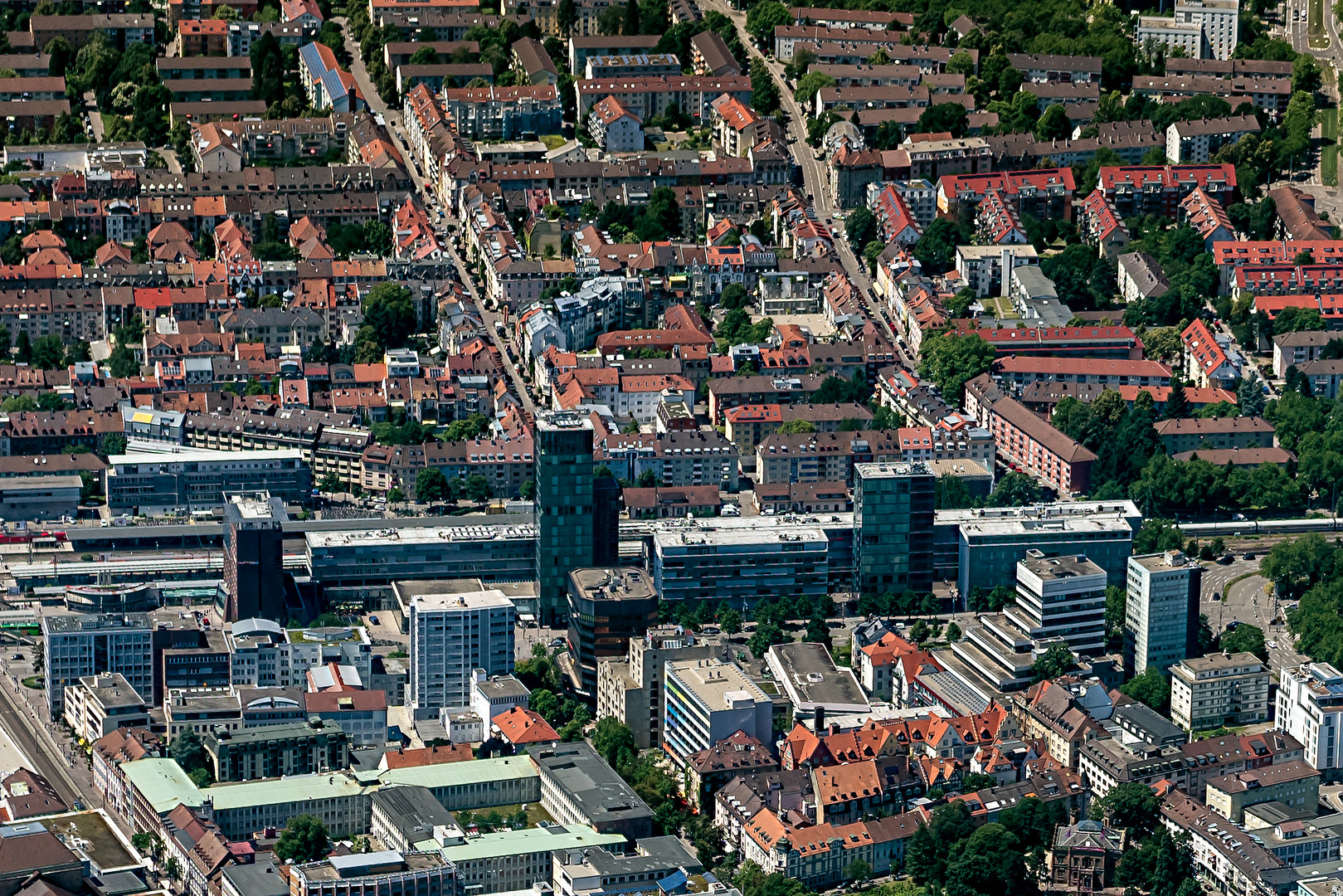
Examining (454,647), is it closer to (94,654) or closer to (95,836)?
(94,654)

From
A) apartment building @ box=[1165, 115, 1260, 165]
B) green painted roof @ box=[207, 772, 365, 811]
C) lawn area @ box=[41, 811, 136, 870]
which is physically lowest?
lawn area @ box=[41, 811, 136, 870]

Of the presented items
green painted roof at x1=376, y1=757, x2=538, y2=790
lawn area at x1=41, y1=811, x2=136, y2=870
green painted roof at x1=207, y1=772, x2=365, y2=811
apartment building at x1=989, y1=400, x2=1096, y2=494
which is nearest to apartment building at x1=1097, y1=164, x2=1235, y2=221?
apartment building at x1=989, y1=400, x2=1096, y2=494

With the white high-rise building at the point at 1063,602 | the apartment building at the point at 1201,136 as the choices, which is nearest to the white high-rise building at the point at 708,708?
the white high-rise building at the point at 1063,602

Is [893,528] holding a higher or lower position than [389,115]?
lower

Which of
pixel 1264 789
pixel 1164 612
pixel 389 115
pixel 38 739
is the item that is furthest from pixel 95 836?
pixel 389 115

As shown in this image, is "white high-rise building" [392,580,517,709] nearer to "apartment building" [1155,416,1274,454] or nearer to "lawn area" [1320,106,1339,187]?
"apartment building" [1155,416,1274,454]

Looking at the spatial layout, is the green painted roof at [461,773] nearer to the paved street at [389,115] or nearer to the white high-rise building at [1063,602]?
the white high-rise building at [1063,602]

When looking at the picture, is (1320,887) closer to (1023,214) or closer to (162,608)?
(162,608)
